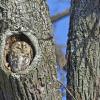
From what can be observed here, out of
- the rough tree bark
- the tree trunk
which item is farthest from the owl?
the tree trunk

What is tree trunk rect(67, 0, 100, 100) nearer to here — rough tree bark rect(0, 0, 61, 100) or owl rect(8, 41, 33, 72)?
rough tree bark rect(0, 0, 61, 100)

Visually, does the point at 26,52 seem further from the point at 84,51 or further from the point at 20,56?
the point at 84,51

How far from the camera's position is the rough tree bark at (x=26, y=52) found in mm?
1820

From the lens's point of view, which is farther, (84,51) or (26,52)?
(84,51)

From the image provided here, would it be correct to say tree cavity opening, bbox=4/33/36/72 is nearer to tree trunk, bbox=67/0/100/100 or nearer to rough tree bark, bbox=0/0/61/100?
rough tree bark, bbox=0/0/61/100

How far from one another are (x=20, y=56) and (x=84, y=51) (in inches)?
29.0

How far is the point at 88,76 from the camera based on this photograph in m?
2.45

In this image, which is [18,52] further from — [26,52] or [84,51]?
[84,51]

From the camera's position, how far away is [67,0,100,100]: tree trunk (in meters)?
2.43

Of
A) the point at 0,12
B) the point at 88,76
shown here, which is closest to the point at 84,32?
the point at 88,76

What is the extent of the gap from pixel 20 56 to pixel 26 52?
3 centimetres

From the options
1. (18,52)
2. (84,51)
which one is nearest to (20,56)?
(18,52)

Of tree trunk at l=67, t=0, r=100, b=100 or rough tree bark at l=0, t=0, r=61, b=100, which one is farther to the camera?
tree trunk at l=67, t=0, r=100, b=100

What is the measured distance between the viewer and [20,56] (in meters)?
1.83
